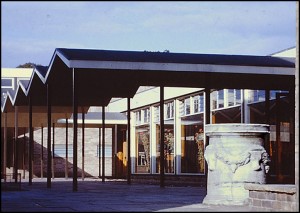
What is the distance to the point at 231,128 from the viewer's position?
14.5 m

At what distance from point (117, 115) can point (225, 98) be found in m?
15.0

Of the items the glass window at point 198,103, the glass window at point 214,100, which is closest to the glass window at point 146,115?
the glass window at point 198,103

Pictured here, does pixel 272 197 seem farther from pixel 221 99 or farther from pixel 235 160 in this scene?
pixel 221 99

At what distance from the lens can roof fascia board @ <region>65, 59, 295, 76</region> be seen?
824 inches

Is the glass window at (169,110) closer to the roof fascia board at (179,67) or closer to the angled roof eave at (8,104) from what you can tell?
the angled roof eave at (8,104)

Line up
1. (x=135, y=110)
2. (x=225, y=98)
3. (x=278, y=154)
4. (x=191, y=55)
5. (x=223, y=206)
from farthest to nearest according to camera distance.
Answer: (x=135, y=110)
(x=225, y=98)
(x=278, y=154)
(x=191, y=55)
(x=223, y=206)

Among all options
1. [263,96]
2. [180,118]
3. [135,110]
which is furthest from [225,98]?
[135,110]

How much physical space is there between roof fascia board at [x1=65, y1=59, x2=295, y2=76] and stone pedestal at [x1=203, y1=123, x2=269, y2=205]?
22.6 ft

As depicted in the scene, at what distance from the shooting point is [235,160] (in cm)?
A: 1442

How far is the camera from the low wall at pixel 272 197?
41.2 feet

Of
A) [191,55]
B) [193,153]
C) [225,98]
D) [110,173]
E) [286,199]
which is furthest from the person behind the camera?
[110,173]

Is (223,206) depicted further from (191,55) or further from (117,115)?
(117,115)

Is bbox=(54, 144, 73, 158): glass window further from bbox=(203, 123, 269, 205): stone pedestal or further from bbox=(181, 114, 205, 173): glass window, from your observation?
bbox=(203, 123, 269, 205): stone pedestal

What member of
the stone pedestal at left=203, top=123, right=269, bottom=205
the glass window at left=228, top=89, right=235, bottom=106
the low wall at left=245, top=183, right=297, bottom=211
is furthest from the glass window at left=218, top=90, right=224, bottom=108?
the low wall at left=245, top=183, right=297, bottom=211
